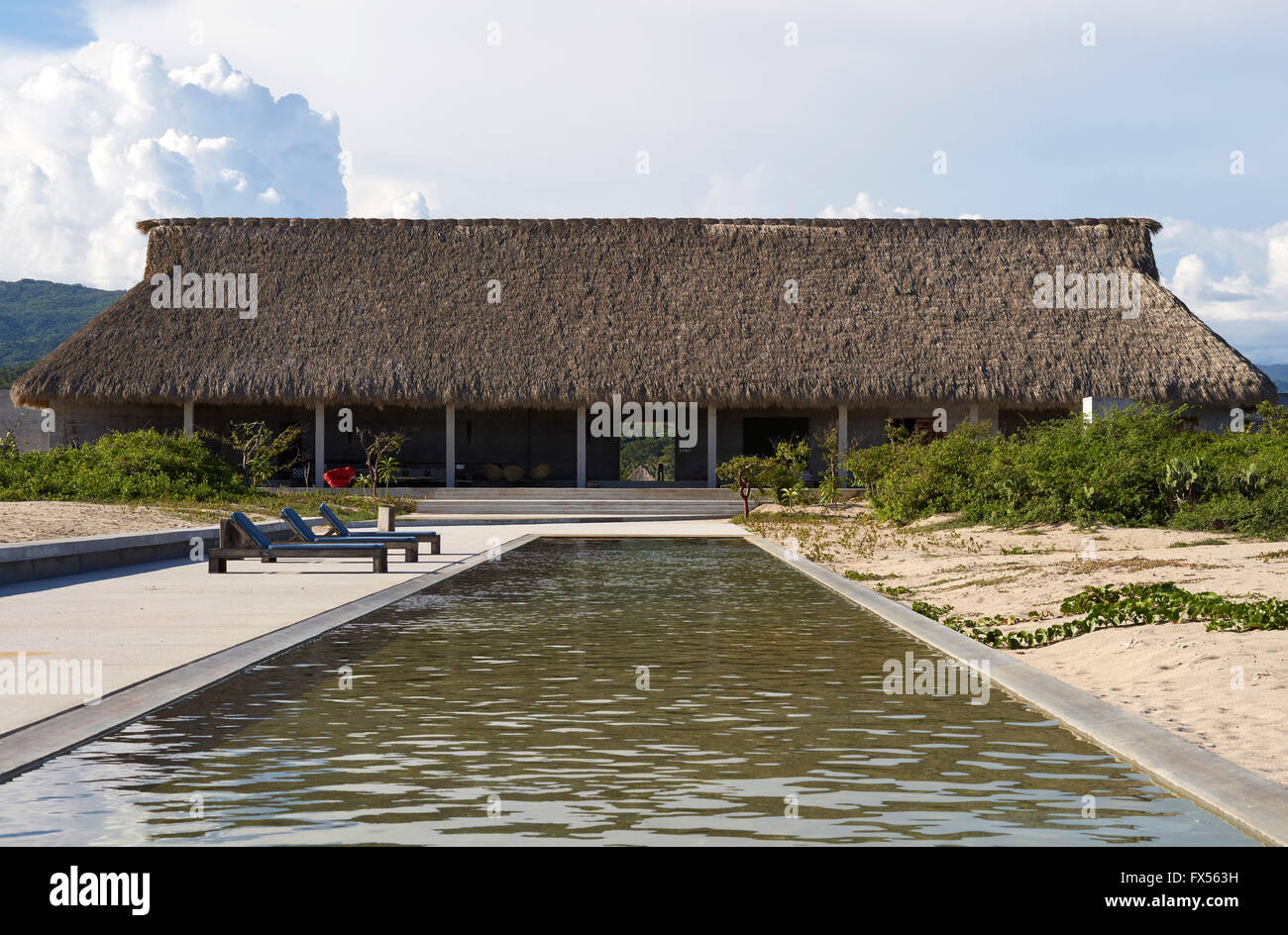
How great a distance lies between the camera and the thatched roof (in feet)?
103

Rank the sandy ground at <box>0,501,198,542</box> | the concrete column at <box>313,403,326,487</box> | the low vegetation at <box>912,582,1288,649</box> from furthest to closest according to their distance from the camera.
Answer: the concrete column at <box>313,403,326,487</box> → the sandy ground at <box>0,501,198,542</box> → the low vegetation at <box>912,582,1288,649</box>


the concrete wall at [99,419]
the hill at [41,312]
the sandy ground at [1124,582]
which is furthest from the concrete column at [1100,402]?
the hill at [41,312]

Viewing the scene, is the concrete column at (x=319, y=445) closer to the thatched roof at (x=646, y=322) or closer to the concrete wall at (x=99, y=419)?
the thatched roof at (x=646, y=322)

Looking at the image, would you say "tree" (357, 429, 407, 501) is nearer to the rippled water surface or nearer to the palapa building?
the palapa building

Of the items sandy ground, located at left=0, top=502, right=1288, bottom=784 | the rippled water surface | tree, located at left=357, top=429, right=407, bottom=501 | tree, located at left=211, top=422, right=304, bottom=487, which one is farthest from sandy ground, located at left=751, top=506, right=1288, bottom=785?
tree, located at left=211, top=422, right=304, bottom=487

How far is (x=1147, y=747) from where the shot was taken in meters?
5.67

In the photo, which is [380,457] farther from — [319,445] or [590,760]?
[590,760]

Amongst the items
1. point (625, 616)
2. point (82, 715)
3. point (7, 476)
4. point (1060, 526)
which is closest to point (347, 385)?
point (7, 476)

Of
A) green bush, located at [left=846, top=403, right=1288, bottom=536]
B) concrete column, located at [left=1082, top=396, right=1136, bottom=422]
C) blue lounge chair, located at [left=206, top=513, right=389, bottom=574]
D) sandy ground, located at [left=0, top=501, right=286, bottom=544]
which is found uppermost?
concrete column, located at [left=1082, top=396, right=1136, bottom=422]

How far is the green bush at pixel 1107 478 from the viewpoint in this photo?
1733 cm

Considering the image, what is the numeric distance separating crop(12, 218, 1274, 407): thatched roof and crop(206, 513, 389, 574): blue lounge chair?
1687 cm

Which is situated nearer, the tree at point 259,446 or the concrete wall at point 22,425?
the tree at point 259,446

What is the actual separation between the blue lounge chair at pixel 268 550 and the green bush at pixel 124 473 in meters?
7.17
